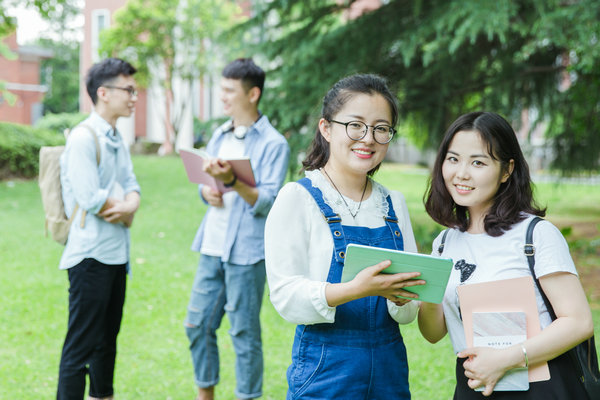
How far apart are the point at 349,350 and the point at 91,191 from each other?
1874mm

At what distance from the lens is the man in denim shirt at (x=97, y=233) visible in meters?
3.28

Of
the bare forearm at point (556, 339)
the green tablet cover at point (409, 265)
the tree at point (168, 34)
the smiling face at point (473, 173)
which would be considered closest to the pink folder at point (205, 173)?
the smiling face at point (473, 173)

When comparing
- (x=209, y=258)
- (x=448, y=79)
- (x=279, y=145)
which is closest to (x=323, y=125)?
(x=279, y=145)

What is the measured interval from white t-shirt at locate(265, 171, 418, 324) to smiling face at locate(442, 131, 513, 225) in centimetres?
33

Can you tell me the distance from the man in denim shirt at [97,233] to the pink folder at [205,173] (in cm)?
37

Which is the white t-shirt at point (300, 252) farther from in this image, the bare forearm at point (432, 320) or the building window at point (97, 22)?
the building window at point (97, 22)

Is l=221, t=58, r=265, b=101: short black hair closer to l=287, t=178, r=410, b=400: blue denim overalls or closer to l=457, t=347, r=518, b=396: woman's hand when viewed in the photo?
l=287, t=178, r=410, b=400: blue denim overalls

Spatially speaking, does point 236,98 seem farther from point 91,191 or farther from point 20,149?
point 20,149

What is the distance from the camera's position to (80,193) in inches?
129

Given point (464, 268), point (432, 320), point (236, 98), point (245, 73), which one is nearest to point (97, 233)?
point (236, 98)

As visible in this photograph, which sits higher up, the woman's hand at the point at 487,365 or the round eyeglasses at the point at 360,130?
the round eyeglasses at the point at 360,130

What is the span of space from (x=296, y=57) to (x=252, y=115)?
3851mm

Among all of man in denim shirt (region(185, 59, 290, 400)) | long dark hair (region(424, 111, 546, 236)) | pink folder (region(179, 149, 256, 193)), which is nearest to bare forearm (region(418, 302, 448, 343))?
long dark hair (region(424, 111, 546, 236))

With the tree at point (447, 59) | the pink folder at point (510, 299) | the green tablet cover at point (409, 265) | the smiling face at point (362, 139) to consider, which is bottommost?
the pink folder at point (510, 299)
